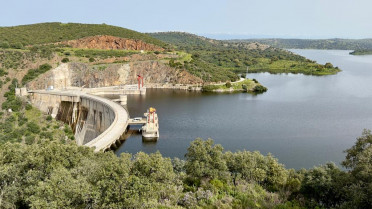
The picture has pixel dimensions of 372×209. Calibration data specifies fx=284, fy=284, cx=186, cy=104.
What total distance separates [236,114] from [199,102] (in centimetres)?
1406

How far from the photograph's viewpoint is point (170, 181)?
64.0 ft

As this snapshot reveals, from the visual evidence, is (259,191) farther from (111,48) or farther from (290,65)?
(290,65)

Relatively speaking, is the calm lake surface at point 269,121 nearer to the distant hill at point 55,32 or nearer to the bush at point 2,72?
the bush at point 2,72

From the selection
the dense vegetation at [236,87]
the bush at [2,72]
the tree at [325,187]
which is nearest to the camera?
the tree at [325,187]

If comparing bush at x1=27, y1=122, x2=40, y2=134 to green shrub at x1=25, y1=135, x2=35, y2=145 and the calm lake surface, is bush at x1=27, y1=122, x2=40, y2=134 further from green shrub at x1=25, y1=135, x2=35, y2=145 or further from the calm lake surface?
the calm lake surface

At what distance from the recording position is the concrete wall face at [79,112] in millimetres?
51094

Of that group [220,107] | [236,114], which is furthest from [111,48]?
[236,114]

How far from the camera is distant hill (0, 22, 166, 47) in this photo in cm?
9094

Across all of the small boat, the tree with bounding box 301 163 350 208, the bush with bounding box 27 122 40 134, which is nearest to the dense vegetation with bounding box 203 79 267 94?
the small boat

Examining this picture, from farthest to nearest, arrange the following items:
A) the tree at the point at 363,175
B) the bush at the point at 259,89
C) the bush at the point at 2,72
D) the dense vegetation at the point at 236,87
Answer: the dense vegetation at the point at 236,87
the bush at the point at 259,89
the bush at the point at 2,72
the tree at the point at 363,175

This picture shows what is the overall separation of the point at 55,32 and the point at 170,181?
102 m

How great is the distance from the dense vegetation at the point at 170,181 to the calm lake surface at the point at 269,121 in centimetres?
1396

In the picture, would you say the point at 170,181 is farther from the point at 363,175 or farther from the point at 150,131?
the point at 150,131

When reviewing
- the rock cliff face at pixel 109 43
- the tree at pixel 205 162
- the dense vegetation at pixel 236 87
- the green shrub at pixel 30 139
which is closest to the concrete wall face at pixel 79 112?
the green shrub at pixel 30 139
